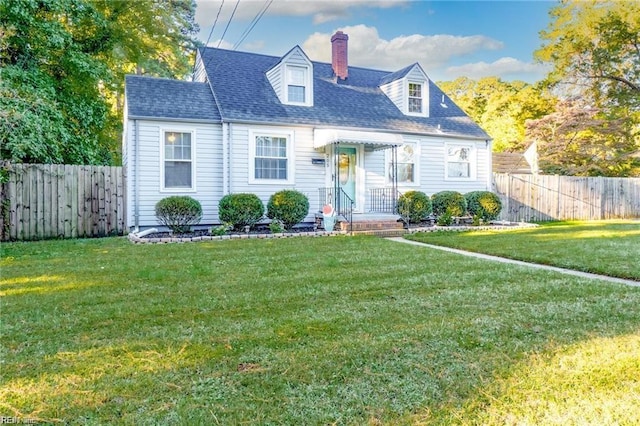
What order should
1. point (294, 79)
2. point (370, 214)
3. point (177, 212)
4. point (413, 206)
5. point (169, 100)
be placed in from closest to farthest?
point (177, 212) < point (169, 100) < point (413, 206) < point (370, 214) < point (294, 79)

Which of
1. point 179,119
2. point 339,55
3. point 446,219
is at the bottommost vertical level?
point 446,219

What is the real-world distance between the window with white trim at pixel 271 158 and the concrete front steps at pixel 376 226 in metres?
2.57

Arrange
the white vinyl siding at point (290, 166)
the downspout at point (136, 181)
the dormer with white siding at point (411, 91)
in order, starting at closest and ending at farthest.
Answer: the downspout at point (136, 181) < the white vinyl siding at point (290, 166) < the dormer with white siding at point (411, 91)

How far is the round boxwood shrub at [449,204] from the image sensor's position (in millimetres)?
13109

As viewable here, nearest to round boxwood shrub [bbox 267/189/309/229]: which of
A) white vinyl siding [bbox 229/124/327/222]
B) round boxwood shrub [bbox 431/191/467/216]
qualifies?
white vinyl siding [bbox 229/124/327/222]

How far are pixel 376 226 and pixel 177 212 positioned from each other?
5271 millimetres

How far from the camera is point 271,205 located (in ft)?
37.7

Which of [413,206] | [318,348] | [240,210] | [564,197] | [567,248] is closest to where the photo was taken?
[318,348]

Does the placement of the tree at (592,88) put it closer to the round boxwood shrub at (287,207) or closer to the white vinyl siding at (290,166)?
the white vinyl siding at (290,166)

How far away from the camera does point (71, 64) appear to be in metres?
13.0

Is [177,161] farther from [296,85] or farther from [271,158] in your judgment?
[296,85]

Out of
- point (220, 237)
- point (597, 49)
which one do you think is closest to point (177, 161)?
point (220, 237)

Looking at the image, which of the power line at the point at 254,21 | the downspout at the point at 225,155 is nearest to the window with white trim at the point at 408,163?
the downspout at the point at 225,155

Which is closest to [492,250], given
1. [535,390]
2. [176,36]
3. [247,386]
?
[535,390]
